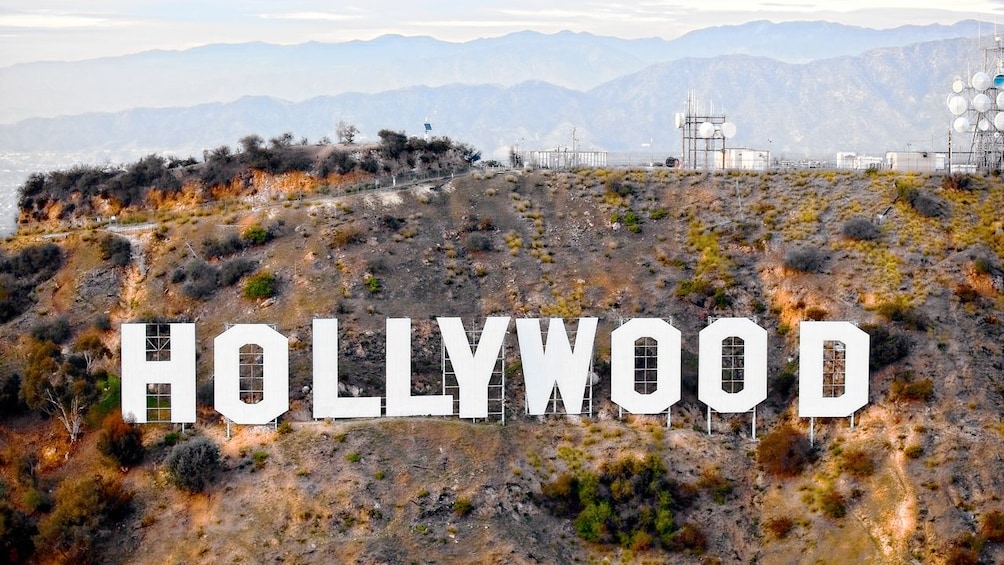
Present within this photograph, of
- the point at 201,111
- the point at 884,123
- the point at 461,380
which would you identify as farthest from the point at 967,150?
the point at 201,111

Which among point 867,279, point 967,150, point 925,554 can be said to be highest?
point 967,150

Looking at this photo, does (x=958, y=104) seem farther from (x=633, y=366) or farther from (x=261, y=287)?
(x=261, y=287)

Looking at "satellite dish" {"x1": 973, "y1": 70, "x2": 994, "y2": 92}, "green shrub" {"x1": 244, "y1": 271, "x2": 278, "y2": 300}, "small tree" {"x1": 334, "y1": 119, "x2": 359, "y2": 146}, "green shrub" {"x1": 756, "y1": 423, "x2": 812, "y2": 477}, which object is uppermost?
"satellite dish" {"x1": 973, "y1": 70, "x2": 994, "y2": 92}

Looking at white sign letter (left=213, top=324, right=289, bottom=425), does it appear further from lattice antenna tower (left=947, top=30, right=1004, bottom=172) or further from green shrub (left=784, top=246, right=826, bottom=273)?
→ lattice antenna tower (left=947, top=30, right=1004, bottom=172)

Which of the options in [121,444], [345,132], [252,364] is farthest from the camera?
[345,132]

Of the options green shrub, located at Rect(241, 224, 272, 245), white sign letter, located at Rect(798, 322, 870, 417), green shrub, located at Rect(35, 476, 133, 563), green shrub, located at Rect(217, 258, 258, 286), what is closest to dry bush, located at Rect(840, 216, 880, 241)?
white sign letter, located at Rect(798, 322, 870, 417)

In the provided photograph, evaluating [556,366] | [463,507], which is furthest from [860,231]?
[463,507]

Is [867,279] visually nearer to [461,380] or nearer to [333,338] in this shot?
[461,380]
